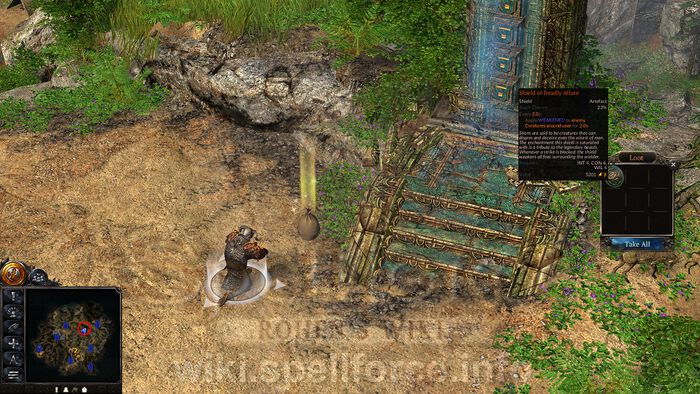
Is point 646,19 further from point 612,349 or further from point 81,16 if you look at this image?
point 81,16

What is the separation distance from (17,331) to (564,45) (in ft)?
31.3

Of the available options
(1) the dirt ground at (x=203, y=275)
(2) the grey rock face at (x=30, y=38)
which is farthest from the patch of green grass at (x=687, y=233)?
(2) the grey rock face at (x=30, y=38)

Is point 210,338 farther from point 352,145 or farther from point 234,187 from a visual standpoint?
point 352,145

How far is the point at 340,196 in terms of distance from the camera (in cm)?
1545

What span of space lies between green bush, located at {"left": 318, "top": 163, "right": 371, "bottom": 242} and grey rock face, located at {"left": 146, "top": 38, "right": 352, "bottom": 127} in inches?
52.7

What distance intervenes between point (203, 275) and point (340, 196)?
2805 mm

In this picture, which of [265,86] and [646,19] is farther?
[646,19]

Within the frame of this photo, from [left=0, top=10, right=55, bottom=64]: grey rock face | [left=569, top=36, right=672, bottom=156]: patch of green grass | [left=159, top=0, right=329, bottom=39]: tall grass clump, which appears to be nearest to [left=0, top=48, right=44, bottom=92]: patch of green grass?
[left=0, top=10, right=55, bottom=64]: grey rock face

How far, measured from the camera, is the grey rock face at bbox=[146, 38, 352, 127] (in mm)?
16797

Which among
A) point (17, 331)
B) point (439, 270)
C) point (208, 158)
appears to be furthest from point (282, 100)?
point (17, 331)

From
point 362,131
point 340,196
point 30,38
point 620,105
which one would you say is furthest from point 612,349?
point 30,38

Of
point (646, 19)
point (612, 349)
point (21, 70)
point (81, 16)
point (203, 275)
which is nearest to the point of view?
point (612, 349)

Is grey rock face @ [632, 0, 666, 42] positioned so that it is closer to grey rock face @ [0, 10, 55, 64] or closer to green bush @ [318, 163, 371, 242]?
green bush @ [318, 163, 371, 242]

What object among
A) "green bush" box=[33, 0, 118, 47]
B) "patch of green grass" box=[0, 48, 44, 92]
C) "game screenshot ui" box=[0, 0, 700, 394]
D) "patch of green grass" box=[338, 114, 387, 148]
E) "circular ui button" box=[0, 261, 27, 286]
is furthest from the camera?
"patch of green grass" box=[0, 48, 44, 92]
